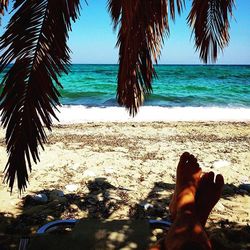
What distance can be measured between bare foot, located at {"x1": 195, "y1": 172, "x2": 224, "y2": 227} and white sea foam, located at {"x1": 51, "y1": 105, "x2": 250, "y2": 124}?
281 inches

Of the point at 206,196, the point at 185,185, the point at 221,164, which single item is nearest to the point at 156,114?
the point at 221,164

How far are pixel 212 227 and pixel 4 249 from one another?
193cm

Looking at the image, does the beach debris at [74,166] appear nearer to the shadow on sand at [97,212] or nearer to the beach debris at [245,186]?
the shadow on sand at [97,212]

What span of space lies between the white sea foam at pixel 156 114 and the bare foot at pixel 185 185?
6.84 metres

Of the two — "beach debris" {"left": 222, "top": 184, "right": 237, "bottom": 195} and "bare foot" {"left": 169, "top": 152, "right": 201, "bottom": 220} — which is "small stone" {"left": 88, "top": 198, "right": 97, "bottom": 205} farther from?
"beach debris" {"left": 222, "top": 184, "right": 237, "bottom": 195}

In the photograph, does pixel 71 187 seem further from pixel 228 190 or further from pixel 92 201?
pixel 228 190

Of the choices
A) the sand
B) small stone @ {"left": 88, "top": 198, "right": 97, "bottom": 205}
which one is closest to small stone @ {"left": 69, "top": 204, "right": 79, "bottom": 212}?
the sand

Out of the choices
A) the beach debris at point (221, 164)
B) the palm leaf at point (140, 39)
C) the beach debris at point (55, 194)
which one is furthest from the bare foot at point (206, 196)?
the beach debris at point (221, 164)

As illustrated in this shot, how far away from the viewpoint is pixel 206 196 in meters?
2.24

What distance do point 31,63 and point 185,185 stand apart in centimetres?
149

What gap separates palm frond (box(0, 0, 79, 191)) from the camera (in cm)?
173

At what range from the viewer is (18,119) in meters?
1.80

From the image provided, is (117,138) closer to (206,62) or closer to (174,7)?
(206,62)

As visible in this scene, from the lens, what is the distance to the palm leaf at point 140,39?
5.97 ft
